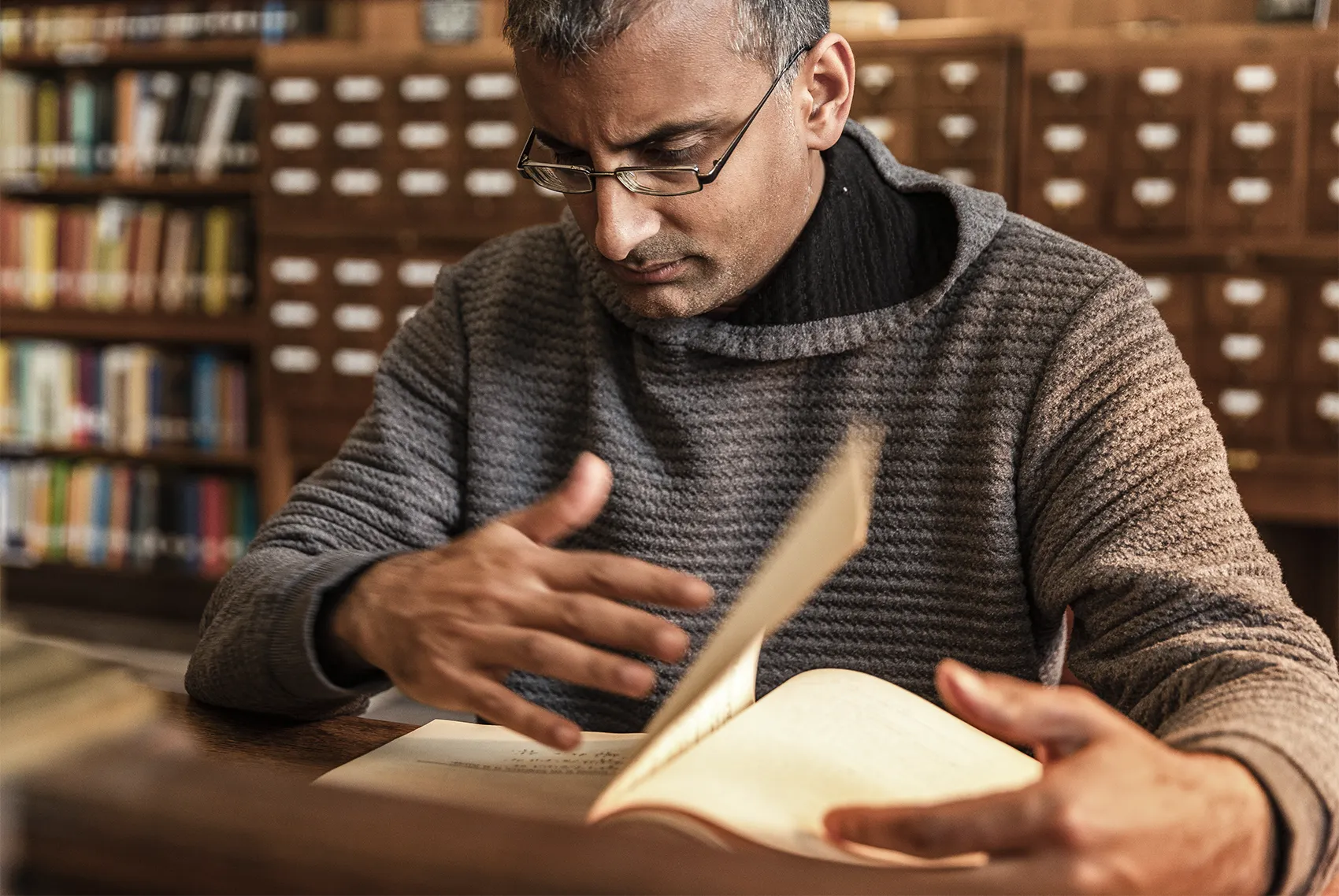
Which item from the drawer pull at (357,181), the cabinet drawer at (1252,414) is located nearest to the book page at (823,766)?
the cabinet drawer at (1252,414)

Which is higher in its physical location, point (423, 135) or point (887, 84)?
point (887, 84)

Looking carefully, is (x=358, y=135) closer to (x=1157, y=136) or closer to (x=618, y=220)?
(x=1157, y=136)

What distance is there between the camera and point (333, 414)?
3521 mm

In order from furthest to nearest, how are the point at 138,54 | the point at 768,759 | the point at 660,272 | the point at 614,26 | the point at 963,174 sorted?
the point at 138,54, the point at 963,174, the point at 660,272, the point at 614,26, the point at 768,759

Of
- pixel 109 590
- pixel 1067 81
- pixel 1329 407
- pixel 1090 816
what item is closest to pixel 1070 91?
pixel 1067 81

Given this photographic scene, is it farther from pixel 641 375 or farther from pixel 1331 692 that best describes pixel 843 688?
pixel 641 375

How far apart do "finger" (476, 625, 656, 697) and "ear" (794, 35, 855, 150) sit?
63cm

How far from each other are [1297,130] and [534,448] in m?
2.19

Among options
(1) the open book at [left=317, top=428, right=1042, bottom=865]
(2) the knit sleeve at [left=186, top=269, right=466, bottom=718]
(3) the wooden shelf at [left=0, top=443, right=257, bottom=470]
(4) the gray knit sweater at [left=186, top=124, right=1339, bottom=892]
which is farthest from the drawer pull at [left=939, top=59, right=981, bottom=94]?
(1) the open book at [left=317, top=428, right=1042, bottom=865]

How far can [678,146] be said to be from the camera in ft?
3.48

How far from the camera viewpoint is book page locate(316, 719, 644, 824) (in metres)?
0.74

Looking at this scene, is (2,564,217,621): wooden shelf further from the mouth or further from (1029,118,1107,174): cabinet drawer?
the mouth

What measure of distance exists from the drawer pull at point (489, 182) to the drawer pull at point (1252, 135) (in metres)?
1.71

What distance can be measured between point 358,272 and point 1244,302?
2202 mm
